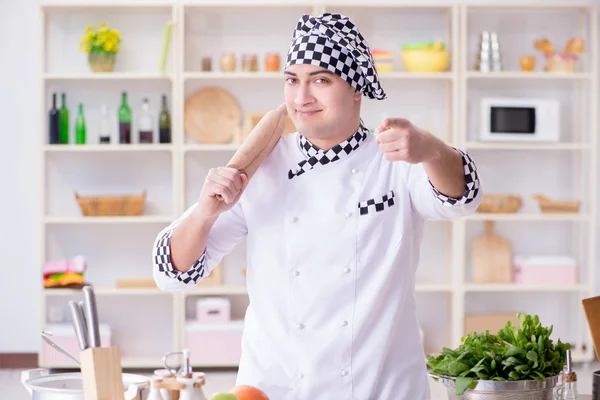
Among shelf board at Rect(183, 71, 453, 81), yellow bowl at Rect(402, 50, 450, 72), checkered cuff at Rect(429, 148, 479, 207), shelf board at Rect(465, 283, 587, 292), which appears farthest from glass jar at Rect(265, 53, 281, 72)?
checkered cuff at Rect(429, 148, 479, 207)

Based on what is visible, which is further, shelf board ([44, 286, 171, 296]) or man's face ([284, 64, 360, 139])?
shelf board ([44, 286, 171, 296])

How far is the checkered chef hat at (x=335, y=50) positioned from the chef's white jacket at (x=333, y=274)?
15 cm

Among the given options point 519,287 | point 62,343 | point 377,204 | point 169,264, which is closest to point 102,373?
point 169,264

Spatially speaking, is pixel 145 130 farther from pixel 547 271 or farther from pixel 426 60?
pixel 547 271

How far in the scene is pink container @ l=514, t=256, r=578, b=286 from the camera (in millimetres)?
5391

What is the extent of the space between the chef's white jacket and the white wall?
395cm

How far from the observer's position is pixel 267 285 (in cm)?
184

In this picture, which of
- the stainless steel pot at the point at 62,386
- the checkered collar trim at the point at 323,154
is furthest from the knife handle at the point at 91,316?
the checkered collar trim at the point at 323,154

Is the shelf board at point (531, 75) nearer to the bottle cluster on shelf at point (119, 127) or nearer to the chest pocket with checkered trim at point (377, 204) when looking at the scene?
the bottle cluster on shelf at point (119, 127)

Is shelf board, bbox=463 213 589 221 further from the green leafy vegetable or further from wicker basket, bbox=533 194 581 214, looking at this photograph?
the green leafy vegetable

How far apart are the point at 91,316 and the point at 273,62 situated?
4.08 meters

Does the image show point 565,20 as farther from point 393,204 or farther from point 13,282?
point 393,204

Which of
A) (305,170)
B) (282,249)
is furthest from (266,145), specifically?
(282,249)

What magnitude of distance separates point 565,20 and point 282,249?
4304 millimetres
